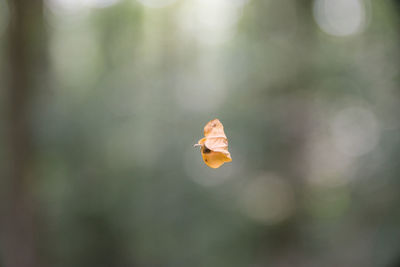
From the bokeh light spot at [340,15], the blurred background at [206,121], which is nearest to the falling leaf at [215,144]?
the blurred background at [206,121]

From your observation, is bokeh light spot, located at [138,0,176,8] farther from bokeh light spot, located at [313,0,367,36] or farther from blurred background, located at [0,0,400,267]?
bokeh light spot, located at [313,0,367,36]

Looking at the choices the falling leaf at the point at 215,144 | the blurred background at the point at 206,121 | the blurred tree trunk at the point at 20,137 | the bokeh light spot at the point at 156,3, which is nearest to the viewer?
the falling leaf at the point at 215,144

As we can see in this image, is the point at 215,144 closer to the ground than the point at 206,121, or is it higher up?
closer to the ground

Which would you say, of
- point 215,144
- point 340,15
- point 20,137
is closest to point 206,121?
point 340,15

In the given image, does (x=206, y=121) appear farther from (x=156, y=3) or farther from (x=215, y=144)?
(x=215, y=144)

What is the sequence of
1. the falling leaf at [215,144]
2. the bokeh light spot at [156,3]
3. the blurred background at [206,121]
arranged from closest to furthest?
the falling leaf at [215,144] → the blurred background at [206,121] → the bokeh light spot at [156,3]

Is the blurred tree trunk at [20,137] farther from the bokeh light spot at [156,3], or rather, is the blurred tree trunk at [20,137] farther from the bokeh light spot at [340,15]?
the bokeh light spot at [340,15]

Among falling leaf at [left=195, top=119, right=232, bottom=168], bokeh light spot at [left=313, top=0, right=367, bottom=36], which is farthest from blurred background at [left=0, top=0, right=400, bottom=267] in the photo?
falling leaf at [left=195, top=119, right=232, bottom=168]
